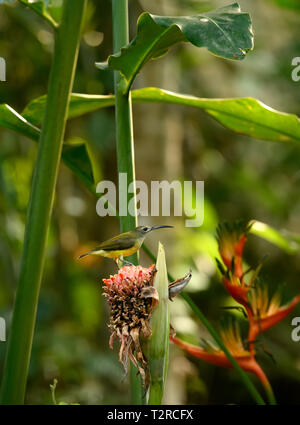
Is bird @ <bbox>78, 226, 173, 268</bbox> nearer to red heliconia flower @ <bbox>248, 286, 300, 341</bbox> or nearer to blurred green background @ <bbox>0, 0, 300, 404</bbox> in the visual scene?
red heliconia flower @ <bbox>248, 286, 300, 341</bbox>

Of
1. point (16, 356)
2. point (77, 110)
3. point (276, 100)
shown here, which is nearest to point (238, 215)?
point (276, 100)

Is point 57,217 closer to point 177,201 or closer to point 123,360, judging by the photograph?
point 177,201

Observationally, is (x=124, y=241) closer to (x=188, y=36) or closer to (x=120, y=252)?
(x=120, y=252)

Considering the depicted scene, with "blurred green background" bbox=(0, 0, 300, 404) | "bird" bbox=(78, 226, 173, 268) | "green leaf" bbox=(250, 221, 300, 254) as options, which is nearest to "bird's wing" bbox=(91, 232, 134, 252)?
"bird" bbox=(78, 226, 173, 268)

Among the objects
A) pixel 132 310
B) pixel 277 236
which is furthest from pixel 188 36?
pixel 277 236

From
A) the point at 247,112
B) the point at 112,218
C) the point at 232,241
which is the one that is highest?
the point at 112,218
